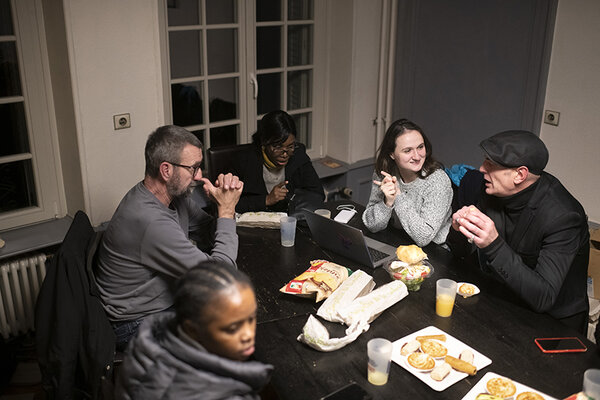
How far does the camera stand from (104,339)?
220 cm

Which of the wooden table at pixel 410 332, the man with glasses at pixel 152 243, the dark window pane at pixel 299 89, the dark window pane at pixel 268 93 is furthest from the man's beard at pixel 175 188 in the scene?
the dark window pane at pixel 299 89

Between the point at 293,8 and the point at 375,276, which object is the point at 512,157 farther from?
the point at 293,8

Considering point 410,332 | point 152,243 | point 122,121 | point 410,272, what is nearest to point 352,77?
point 122,121

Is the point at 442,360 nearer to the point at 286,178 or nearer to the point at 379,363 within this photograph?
the point at 379,363

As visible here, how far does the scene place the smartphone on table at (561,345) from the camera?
1.92 metres

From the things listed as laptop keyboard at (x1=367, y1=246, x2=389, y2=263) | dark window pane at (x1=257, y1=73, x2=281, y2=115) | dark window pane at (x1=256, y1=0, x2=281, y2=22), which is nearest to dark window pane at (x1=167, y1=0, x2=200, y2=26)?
dark window pane at (x1=256, y1=0, x2=281, y2=22)

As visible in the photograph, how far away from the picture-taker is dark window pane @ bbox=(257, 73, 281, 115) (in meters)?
4.17

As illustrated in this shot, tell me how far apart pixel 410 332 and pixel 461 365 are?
0.82 ft

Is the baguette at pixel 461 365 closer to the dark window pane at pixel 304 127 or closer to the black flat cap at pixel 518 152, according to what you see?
the black flat cap at pixel 518 152

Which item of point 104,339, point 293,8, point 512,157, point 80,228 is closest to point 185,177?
point 80,228

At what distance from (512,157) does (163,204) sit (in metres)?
1.31

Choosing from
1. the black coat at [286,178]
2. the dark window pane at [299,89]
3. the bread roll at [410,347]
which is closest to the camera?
the bread roll at [410,347]

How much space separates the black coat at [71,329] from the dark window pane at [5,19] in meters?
1.44

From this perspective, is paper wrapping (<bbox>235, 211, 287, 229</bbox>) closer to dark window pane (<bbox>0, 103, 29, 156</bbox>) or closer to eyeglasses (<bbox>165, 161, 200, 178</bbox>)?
eyeglasses (<bbox>165, 161, 200, 178</bbox>)
